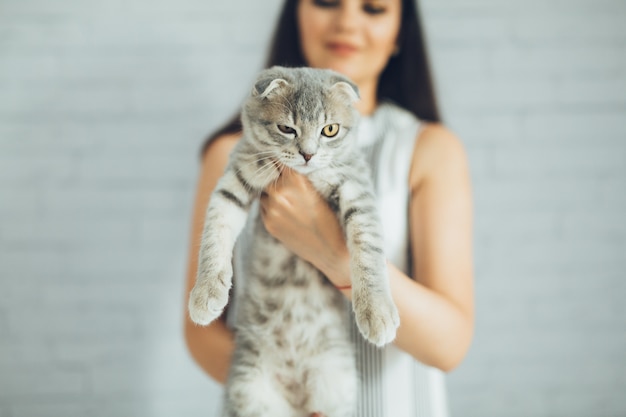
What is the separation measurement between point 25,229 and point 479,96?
5.34 feet

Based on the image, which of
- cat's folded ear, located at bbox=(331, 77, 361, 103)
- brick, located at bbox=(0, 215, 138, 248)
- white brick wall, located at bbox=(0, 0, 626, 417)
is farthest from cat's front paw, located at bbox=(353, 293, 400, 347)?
brick, located at bbox=(0, 215, 138, 248)

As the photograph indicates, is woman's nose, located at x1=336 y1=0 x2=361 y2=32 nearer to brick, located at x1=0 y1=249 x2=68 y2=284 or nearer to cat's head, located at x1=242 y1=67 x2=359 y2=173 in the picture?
cat's head, located at x1=242 y1=67 x2=359 y2=173

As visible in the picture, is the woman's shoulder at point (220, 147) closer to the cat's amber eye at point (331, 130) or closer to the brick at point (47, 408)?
the cat's amber eye at point (331, 130)

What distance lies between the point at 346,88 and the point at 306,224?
25 cm

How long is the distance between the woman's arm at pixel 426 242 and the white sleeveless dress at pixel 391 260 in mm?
37

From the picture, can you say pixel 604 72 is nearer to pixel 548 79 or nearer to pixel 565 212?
pixel 548 79

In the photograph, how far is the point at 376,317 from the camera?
0.73 meters

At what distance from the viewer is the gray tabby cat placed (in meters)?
0.77

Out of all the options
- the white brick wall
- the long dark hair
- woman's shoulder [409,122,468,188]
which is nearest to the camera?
woman's shoulder [409,122,468,188]

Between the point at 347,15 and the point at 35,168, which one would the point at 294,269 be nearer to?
the point at 347,15

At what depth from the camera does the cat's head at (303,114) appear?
0.80 m

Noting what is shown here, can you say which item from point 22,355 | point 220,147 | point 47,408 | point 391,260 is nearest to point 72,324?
point 22,355

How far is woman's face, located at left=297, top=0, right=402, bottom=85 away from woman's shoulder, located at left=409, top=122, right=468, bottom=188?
23 cm

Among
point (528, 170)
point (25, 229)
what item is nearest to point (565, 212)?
point (528, 170)
